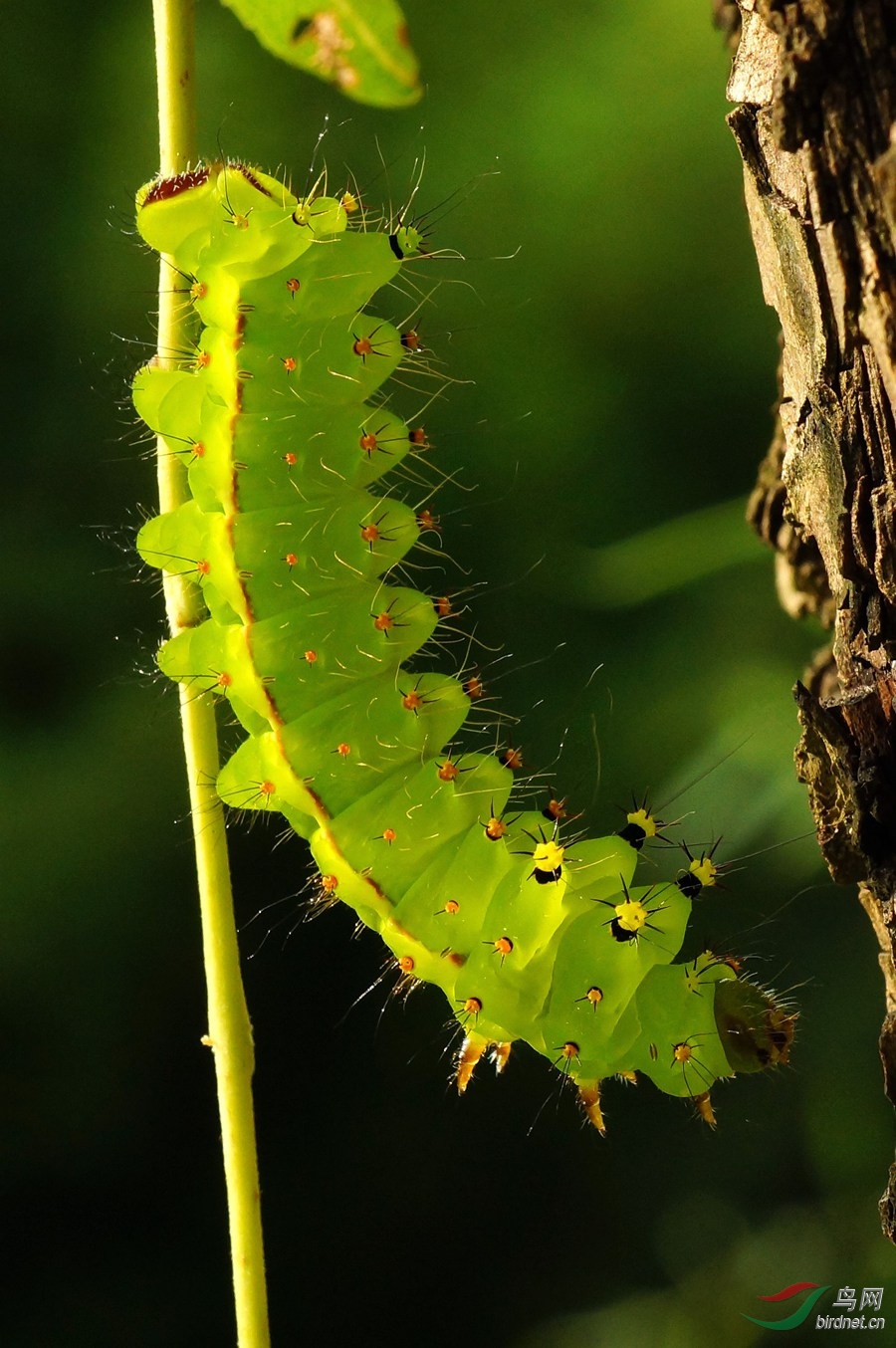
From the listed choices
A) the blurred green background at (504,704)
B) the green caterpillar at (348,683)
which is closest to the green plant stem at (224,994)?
the green caterpillar at (348,683)

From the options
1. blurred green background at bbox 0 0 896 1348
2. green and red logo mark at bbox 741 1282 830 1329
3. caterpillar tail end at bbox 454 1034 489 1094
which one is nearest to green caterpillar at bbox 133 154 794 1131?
caterpillar tail end at bbox 454 1034 489 1094

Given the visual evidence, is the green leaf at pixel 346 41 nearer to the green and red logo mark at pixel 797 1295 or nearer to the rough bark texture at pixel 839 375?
the rough bark texture at pixel 839 375

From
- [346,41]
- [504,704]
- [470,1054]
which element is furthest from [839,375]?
[504,704]

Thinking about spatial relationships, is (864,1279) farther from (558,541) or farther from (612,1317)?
(558,541)

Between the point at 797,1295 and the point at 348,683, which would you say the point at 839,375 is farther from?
the point at 797,1295

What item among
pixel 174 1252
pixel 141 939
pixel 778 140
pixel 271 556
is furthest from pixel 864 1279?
pixel 778 140

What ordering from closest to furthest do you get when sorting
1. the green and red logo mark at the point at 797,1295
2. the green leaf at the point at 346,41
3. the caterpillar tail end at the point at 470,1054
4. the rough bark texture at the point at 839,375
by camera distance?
the rough bark texture at the point at 839,375
the green leaf at the point at 346,41
the caterpillar tail end at the point at 470,1054
the green and red logo mark at the point at 797,1295
